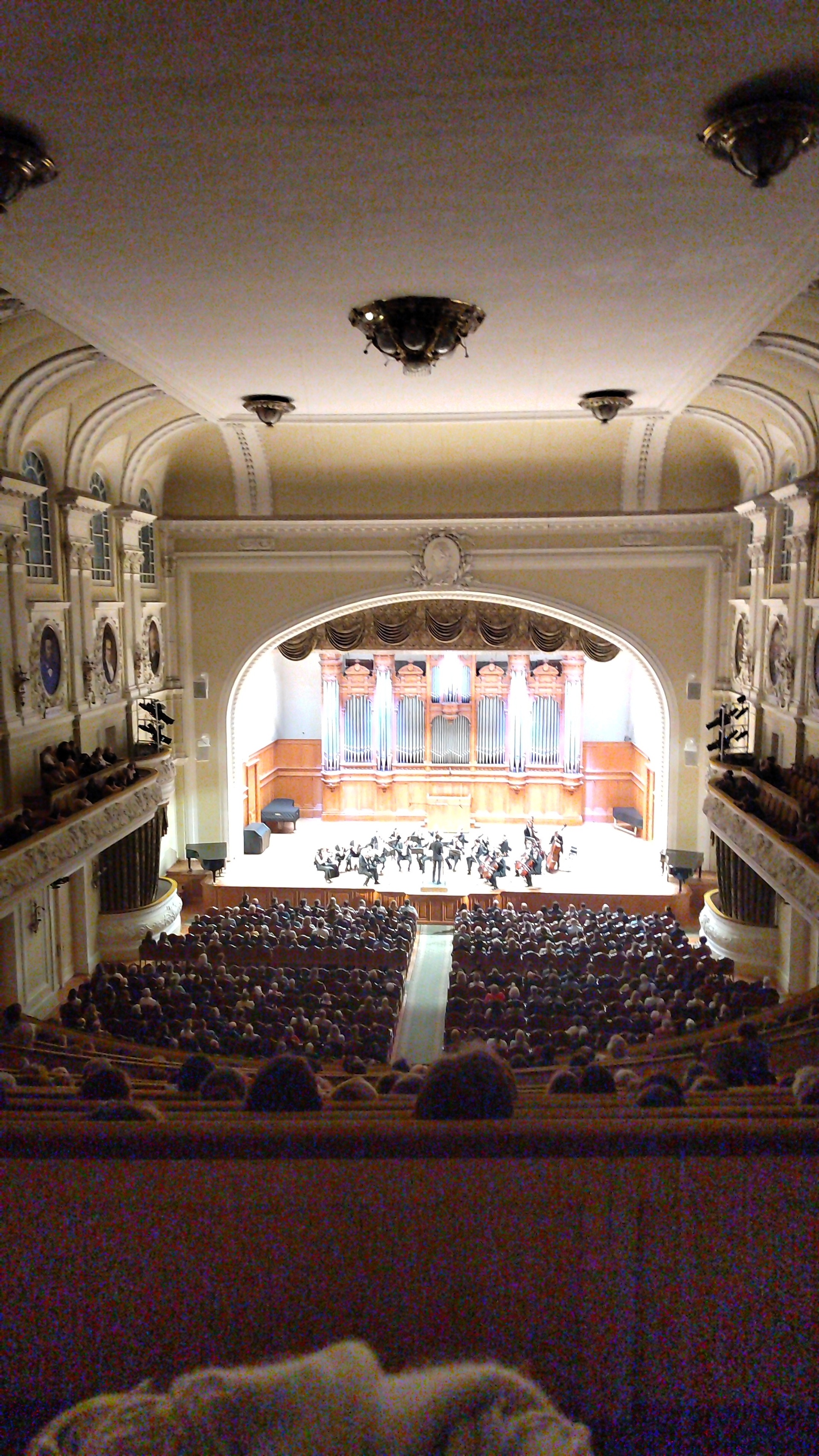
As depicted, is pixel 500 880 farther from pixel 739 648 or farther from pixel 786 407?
pixel 786 407

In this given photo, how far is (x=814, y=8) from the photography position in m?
3.55

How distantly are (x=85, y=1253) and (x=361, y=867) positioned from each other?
1465 centimetres

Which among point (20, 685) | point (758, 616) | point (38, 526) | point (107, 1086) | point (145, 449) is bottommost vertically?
point (107, 1086)

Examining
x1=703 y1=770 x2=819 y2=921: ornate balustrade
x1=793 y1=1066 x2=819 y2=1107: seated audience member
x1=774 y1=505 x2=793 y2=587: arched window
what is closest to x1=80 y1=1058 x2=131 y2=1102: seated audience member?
x1=793 y1=1066 x2=819 y2=1107: seated audience member

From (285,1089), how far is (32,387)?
8651mm

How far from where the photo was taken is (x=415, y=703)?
20125 millimetres

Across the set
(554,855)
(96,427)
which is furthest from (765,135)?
(554,855)

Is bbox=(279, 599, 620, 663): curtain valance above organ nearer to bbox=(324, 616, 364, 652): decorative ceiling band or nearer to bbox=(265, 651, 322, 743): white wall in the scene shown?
bbox=(324, 616, 364, 652): decorative ceiling band

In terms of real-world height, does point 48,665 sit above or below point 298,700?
above

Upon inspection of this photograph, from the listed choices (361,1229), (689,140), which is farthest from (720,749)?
(361,1229)

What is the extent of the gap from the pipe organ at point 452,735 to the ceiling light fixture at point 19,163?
49.1 feet

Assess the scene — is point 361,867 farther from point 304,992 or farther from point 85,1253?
point 85,1253

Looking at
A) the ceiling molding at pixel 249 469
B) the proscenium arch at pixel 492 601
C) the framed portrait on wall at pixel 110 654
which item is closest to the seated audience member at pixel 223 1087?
the framed portrait on wall at pixel 110 654

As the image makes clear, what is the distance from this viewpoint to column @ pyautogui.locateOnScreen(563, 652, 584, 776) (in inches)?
772
